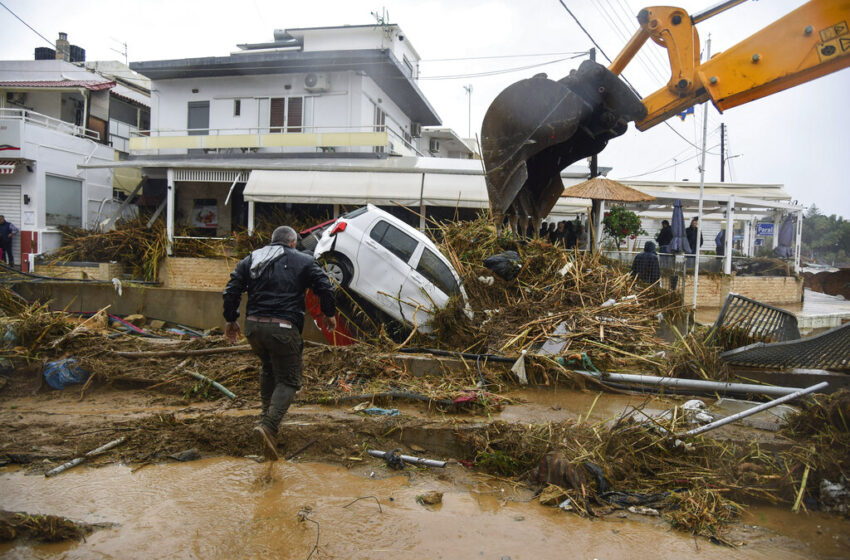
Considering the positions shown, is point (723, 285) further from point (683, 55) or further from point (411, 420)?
point (411, 420)

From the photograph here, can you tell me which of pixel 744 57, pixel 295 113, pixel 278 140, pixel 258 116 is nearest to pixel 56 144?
pixel 258 116

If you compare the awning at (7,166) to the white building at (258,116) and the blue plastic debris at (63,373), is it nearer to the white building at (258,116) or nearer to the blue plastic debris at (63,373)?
the white building at (258,116)

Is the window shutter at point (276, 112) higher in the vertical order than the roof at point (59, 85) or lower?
lower

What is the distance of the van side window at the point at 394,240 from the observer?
8.13m

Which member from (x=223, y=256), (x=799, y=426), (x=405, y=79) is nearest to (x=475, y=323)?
(x=799, y=426)

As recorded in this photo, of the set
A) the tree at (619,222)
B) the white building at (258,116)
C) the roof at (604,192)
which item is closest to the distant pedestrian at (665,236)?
the tree at (619,222)

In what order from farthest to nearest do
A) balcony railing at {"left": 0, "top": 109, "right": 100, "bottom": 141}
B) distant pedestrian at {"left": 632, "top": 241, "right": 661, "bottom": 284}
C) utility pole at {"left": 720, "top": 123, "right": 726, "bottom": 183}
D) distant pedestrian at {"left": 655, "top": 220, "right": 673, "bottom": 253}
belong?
utility pole at {"left": 720, "top": 123, "right": 726, "bottom": 183} < balcony railing at {"left": 0, "top": 109, "right": 100, "bottom": 141} < distant pedestrian at {"left": 655, "top": 220, "right": 673, "bottom": 253} < distant pedestrian at {"left": 632, "top": 241, "right": 661, "bottom": 284}

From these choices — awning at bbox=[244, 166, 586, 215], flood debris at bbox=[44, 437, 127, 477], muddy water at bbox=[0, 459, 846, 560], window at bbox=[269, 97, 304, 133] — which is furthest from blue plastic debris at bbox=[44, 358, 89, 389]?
window at bbox=[269, 97, 304, 133]

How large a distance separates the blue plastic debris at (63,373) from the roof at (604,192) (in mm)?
9990

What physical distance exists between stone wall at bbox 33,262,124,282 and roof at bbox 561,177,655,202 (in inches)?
472

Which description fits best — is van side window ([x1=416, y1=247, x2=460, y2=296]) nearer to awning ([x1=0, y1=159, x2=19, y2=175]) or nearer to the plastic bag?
the plastic bag

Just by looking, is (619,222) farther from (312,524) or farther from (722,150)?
(722,150)

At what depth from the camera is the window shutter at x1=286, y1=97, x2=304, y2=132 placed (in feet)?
62.9

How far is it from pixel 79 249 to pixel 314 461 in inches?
565
